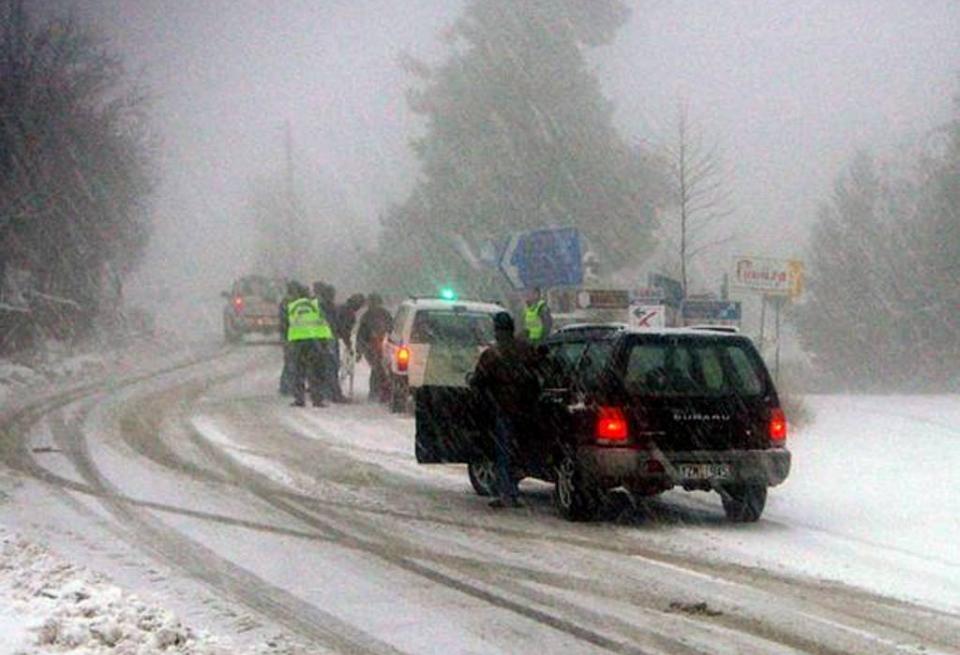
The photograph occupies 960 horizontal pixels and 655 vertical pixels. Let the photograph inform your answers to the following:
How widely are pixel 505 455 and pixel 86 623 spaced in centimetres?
565

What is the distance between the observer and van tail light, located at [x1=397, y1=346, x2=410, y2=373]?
2005cm

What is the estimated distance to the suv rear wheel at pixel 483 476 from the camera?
11.9 m

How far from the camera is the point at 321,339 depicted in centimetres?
2069

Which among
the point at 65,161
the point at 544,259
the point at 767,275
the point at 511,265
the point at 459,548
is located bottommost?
the point at 459,548

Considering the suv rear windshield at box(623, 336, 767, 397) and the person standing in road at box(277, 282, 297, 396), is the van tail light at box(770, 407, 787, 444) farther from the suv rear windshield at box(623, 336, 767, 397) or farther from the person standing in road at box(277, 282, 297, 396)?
the person standing in road at box(277, 282, 297, 396)

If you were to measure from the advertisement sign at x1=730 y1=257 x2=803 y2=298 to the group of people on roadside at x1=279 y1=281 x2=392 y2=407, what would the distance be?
6.53 meters

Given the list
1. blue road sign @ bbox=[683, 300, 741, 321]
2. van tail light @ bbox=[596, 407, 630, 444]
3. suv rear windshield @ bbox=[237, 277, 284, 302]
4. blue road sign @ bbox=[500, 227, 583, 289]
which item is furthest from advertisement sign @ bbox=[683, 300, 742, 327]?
suv rear windshield @ bbox=[237, 277, 284, 302]

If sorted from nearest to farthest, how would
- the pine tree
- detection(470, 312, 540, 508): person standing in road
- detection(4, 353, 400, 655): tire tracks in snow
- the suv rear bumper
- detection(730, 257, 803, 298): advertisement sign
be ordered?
detection(4, 353, 400, 655): tire tracks in snow, the suv rear bumper, detection(470, 312, 540, 508): person standing in road, detection(730, 257, 803, 298): advertisement sign, the pine tree

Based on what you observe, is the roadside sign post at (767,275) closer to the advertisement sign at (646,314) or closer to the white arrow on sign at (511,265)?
the advertisement sign at (646,314)

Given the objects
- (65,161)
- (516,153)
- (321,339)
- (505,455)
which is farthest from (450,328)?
(516,153)

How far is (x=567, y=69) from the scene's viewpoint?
143 ft

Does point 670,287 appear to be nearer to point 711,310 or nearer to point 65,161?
point 711,310

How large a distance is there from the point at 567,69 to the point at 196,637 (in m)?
39.0

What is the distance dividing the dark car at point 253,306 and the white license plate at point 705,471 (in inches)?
1189
